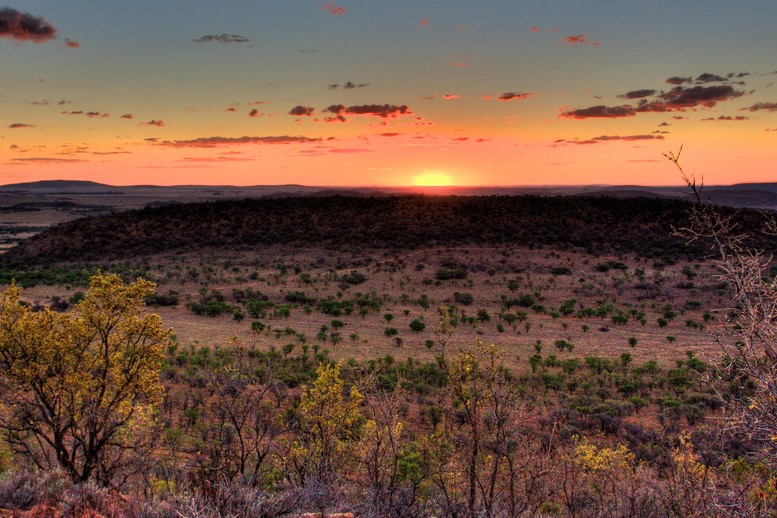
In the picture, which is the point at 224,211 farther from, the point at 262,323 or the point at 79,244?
the point at 262,323

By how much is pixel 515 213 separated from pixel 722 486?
64608 millimetres

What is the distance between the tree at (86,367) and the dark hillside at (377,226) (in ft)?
161

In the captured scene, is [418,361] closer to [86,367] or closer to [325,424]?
[325,424]

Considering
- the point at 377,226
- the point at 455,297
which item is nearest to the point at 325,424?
the point at 455,297

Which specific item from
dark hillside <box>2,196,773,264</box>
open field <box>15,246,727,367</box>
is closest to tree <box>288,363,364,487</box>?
open field <box>15,246,727,367</box>

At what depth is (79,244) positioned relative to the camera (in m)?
63.2

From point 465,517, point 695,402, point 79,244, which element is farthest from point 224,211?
point 465,517

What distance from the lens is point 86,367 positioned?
10594 mm

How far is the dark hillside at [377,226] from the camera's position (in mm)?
61188

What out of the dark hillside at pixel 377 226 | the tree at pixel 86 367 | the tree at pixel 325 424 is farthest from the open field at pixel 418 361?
the dark hillside at pixel 377 226

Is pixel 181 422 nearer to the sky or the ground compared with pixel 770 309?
nearer to the ground

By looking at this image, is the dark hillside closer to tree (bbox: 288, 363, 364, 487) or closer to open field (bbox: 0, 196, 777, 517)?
open field (bbox: 0, 196, 777, 517)

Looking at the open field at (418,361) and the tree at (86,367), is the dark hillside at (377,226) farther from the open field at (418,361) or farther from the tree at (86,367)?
the tree at (86,367)

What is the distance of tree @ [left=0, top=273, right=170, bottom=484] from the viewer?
1006 centimetres
